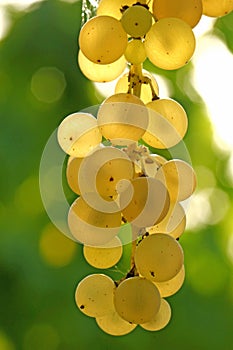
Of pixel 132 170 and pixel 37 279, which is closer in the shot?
pixel 132 170

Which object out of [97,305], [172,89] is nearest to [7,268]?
[172,89]

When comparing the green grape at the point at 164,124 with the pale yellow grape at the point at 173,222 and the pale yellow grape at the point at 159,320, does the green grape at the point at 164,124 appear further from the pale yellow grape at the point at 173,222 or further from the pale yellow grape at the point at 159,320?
the pale yellow grape at the point at 159,320

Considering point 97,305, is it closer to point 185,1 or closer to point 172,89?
point 185,1

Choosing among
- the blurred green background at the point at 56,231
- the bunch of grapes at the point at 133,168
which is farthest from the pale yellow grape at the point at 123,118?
the blurred green background at the point at 56,231

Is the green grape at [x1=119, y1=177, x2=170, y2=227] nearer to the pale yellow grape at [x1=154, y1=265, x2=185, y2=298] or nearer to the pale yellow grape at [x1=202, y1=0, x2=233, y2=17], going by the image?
the pale yellow grape at [x1=154, y1=265, x2=185, y2=298]

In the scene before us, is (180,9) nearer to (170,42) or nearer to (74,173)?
(170,42)

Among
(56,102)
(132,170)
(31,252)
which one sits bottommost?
(31,252)

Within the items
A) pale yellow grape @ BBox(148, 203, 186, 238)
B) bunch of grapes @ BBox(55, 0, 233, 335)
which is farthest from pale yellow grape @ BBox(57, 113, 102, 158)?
pale yellow grape @ BBox(148, 203, 186, 238)
